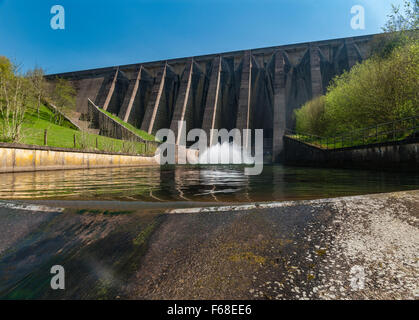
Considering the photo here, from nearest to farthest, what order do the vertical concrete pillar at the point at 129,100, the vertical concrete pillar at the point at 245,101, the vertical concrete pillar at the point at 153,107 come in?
the vertical concrete pillar at the point at 245,101 < the vertical concrete pillar at the point at 153,107 < the vertical concrete pillar at the point at 129,100

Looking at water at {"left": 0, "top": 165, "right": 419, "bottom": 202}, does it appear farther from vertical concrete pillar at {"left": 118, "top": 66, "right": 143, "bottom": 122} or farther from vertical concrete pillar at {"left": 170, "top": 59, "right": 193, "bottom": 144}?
vertical concrete pillar at {"left": 118, "top": 66, "right": 143, "bottom": 122}

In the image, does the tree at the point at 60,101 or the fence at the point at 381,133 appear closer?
the fence at the point at 381,133

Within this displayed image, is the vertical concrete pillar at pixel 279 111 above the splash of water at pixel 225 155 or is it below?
above

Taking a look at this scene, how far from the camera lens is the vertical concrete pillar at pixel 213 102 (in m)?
Result: 29.8

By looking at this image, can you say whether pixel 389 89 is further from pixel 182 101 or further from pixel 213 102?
pixel 182 101

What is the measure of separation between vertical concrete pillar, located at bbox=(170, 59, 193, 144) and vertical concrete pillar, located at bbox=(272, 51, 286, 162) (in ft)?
41.9

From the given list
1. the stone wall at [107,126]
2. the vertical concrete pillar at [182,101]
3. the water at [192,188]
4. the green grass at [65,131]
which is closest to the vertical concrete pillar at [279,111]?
the vertical concrete pillar at [182,101]

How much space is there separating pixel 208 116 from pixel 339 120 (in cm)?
1699

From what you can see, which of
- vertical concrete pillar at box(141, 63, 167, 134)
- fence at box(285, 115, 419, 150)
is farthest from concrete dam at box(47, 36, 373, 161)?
fence at box(285, 115, 419, 150)

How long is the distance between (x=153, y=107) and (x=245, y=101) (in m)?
14.1

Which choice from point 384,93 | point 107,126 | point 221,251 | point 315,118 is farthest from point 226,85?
point 221,251

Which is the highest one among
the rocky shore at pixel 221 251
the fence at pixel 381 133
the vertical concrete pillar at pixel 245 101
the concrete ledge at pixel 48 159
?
the vertical concrete pillar at pixel 245 101

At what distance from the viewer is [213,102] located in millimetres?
31359

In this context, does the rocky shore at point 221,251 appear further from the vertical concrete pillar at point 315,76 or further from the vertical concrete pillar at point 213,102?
the vertical concrete pillar at point 315,76
